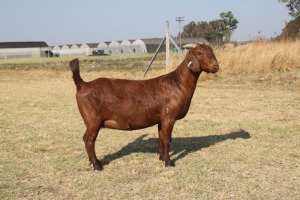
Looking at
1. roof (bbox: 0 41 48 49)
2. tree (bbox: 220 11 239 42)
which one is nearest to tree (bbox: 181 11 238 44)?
tree (bbox: 220 11 239 42)

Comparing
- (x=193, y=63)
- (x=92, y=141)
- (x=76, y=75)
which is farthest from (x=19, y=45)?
(x=193, y=63)

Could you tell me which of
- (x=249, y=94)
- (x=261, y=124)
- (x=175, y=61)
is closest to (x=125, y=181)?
(x=261, y=124)

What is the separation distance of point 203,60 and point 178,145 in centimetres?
198

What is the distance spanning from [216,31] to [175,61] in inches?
3356

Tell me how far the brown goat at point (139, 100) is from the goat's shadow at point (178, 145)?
725 mm

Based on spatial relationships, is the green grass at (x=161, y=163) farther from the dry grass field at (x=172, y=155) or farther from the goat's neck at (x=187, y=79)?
the goat's neck at (x=187, y=79)

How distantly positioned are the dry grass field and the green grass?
0.01 metres

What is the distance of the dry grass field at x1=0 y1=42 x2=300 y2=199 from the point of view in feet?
15.1

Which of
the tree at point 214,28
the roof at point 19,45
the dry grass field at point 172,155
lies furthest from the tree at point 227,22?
the dry grass field at point 172,155

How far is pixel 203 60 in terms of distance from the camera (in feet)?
17.2

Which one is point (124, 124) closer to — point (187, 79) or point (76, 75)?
point (76, 75)

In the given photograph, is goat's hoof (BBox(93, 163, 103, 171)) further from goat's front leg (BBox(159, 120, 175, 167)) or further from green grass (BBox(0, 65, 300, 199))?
goat's front leg (BBox(159, 120, 175, 167))

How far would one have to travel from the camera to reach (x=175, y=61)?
1748 centimetres

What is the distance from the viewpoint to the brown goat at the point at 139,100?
5125mm
